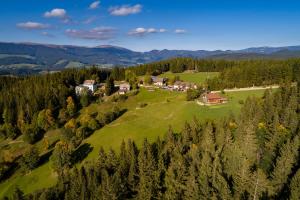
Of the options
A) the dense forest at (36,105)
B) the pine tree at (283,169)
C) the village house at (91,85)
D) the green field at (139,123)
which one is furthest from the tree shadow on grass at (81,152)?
the village house at (91,85)

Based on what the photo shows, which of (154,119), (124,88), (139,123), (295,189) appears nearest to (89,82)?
(124,88)

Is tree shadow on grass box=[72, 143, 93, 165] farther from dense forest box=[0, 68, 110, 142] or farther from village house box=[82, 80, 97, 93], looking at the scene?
village house box=[82, 80, 97, 93]

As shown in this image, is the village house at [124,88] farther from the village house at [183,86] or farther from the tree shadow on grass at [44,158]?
the tree shadow on grass at [44,158]

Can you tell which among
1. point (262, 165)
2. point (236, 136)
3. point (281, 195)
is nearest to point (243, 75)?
point (236, 136)

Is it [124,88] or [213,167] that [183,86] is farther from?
[213,167]

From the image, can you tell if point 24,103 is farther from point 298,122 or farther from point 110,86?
point 298,122

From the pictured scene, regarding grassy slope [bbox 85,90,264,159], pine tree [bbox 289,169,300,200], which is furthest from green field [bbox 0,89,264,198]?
pine tree [bbox 289,169,300,200]
